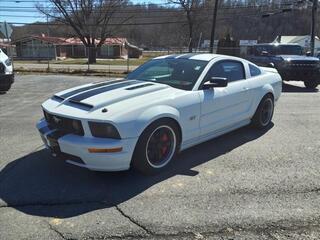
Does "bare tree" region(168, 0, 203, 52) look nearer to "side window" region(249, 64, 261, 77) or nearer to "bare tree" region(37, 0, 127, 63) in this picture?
"bare tree" region(37, 0, 127, 63)

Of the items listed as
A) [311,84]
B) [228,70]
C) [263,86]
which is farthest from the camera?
[311,84]

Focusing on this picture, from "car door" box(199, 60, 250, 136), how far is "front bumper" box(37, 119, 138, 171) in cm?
138

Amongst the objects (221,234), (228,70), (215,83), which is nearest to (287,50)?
(228,70)

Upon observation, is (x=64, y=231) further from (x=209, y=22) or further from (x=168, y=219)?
(x=209, y=22)

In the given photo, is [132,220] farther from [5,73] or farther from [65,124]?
[5,73]

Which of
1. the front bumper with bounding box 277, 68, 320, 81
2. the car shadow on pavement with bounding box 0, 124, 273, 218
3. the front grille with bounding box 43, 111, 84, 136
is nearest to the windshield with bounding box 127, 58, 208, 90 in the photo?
the car shadow on pavement with bounding box 0, 124, 273, 218

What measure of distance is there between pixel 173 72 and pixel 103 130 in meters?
1.83

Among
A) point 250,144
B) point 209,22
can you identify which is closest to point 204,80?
point 250,144

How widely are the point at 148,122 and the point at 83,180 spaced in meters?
1.05

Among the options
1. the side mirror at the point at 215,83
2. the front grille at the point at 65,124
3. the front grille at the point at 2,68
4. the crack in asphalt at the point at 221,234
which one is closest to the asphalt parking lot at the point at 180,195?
the crack in asphalt at the point at 221,234

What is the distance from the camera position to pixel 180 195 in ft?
13.7

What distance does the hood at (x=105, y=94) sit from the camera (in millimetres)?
4602

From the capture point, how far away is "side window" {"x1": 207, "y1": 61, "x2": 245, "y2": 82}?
5.71 m

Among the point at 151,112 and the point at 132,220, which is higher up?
the point at 151,112
